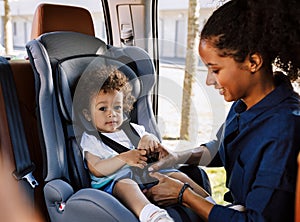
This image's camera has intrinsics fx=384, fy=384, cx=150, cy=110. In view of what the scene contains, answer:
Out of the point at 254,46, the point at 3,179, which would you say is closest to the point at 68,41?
the point at 3,179

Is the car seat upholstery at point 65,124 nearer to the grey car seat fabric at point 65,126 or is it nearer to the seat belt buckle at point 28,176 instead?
the grey car seat fabric at point 65,126

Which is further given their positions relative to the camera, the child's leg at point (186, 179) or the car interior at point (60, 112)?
the child's leg at point (186, 179)

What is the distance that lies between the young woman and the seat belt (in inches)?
31.4

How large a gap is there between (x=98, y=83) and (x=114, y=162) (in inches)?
14.4

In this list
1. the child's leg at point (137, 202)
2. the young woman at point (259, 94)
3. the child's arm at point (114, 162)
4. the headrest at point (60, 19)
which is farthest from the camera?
the headrest at point (60, 19)

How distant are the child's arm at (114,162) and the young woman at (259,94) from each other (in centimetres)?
35

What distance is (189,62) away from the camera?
2893mm

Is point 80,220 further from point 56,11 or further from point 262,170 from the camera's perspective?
point 56,11

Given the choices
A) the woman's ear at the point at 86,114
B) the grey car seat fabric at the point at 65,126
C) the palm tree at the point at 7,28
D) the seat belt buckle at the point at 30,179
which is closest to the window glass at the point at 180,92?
the grey car seat fabric at the point at 65,126

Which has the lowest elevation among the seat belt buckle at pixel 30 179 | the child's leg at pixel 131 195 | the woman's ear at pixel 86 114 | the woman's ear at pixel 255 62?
the seat belt buckle at pixel 30 179

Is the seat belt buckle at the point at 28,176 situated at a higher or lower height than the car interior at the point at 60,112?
lower

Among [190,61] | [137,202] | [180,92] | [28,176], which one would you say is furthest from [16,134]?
[190,61]

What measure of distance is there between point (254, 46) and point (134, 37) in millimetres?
1426

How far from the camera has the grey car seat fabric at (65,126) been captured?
1.47 m
